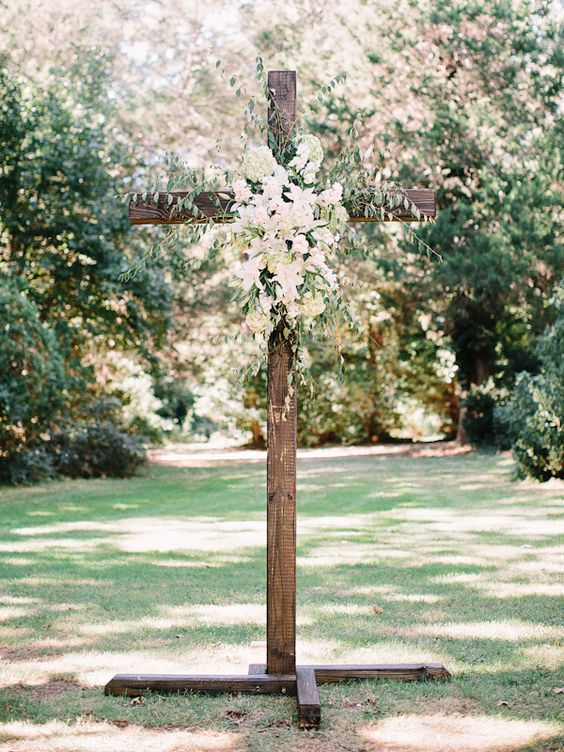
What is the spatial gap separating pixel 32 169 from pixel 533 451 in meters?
11.0

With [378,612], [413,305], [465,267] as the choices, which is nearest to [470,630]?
[378,612]

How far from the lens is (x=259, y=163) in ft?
14.6

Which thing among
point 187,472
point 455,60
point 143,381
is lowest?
point 187,472

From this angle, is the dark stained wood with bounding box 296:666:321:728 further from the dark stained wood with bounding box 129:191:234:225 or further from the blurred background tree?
the blurred background tree

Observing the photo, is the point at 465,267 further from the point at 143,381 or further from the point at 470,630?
the point at 470,630

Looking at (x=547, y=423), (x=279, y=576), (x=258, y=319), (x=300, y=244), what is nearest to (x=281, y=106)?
(x=300, y=244)

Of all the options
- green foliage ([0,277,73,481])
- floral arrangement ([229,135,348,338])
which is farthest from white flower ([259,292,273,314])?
green foliage ([0,277,73,481])

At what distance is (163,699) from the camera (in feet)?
14.1

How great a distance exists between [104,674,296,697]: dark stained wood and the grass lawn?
7 centimetres

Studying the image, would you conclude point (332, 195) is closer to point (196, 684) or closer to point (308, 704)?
point (308, 704)

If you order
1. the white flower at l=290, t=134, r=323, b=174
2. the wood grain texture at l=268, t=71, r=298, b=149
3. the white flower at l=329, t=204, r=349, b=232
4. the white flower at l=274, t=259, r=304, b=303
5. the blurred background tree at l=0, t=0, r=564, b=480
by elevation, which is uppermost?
the blurred background tree at l=0, t=0, r=564, b=480

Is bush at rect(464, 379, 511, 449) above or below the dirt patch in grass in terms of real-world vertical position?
above

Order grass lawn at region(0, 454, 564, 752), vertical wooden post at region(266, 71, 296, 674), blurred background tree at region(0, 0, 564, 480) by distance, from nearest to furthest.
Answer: grass lawn at region(0, 454, 564, 752), vertical wooden post at region(266, 71, 296, 674), blurred background tree at region(0, 0, 564, 480)

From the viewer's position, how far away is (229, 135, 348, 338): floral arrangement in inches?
171
